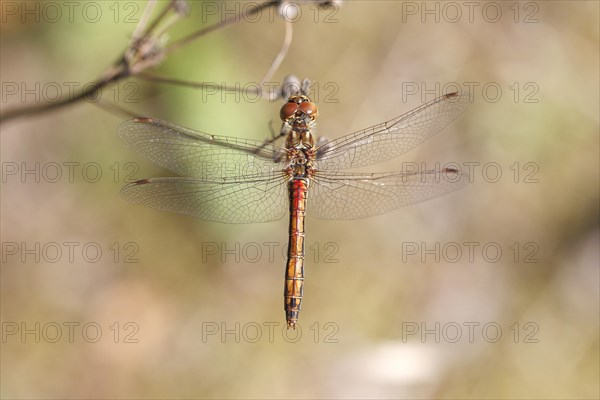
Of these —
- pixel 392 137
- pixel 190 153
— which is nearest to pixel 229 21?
pixel 190 153

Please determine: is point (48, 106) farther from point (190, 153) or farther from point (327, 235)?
point (327, 235)

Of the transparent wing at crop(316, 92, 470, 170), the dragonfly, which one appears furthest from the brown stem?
the transparent wing at crop(316, 92, 470, 170)

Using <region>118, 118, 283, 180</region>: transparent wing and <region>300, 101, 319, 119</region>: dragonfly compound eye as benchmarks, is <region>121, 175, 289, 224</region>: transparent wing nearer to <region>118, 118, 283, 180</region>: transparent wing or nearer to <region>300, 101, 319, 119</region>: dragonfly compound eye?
<region>118, 118, 283, 180</region>: transparent wing

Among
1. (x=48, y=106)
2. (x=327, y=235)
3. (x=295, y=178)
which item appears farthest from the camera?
(x=327, y=235)

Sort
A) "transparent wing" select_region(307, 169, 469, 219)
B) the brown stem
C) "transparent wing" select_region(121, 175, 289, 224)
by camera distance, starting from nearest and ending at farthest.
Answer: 1. the brown stem
2. "transparent wing" select_region(121, 175, 289, 224)
3. "transparent wing" select_region(307, 169, 469, 219)

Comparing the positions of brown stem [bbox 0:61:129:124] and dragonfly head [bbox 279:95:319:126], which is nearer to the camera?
brown stem [bbox 0:61:129:124]

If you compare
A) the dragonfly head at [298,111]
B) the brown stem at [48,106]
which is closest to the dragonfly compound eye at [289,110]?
the dragonfly head at [298,111]

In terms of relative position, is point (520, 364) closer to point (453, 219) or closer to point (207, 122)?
point (453, 219)
